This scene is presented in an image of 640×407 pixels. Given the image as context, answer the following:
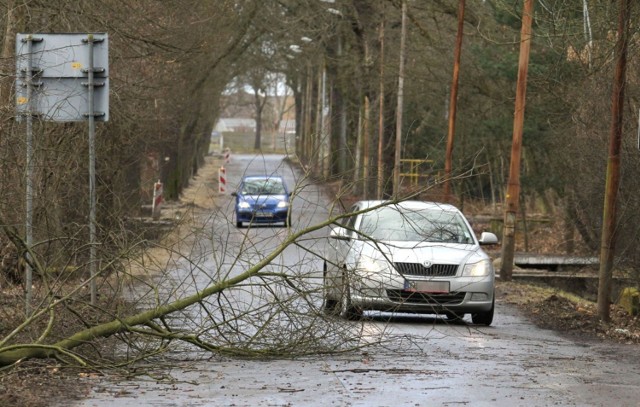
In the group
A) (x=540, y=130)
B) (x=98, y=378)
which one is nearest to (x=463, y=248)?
(x=98, y=378)

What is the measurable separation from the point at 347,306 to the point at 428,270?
3613 mm

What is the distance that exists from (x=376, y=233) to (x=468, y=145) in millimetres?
22973

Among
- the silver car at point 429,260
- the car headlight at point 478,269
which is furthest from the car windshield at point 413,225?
the car headlight at point 478,269

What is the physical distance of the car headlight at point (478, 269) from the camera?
15.2 meters

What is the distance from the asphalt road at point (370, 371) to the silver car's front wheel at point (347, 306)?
0.36ft

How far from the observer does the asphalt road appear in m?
→ 8.61

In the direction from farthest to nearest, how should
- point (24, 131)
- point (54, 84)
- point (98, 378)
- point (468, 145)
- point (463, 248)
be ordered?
point (468, 145), point (463, 248), point (24, 131), point (54, 84), point (98, 378)

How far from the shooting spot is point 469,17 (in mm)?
34469

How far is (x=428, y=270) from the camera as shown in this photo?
589 inches

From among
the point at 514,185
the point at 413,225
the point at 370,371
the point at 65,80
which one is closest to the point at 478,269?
the point at 413,225

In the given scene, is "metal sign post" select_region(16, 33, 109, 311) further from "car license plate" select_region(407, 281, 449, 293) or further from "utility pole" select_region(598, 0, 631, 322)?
"utility pole" select_region(598, 0, 631, 322)

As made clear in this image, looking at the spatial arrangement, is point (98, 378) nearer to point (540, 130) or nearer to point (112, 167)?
point (112, 167)

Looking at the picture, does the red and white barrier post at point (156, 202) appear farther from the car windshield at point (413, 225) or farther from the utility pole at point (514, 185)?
the car windshield at point (413, 225)

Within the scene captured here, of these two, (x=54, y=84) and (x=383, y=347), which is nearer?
(x=383, y=347)
